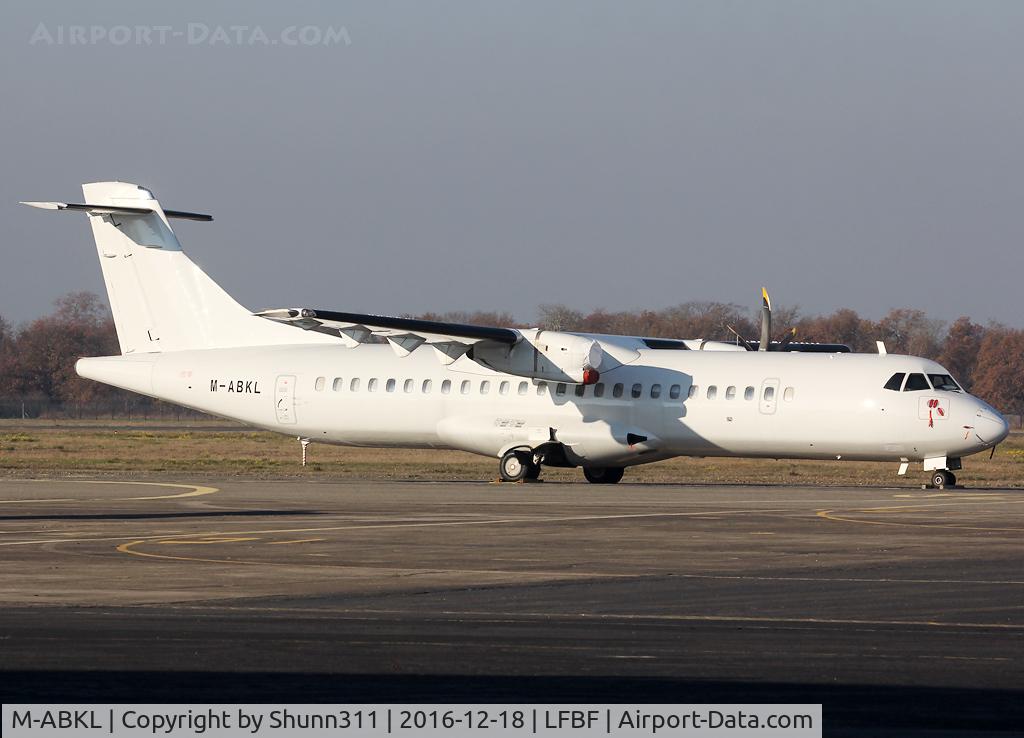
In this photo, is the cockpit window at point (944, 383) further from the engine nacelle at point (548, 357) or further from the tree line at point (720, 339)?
the tree line at point (720, 339)

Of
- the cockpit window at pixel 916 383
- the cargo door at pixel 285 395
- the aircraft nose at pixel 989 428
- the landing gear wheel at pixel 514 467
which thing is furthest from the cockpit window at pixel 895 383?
the cargo door at pixel 285 395

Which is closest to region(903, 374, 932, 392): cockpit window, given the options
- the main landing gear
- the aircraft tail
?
the main landing gear

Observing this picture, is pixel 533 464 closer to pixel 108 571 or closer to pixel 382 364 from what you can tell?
pixel 382 364

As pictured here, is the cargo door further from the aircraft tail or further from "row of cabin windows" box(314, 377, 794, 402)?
the aircraft tail

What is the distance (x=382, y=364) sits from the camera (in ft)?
123

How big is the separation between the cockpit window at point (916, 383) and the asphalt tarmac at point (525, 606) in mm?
6461

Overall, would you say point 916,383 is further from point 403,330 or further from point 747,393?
point 403,330

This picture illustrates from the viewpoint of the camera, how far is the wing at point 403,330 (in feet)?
109

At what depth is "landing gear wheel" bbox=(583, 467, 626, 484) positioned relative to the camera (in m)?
36.9

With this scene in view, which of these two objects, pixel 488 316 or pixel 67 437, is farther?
pixel 488 316

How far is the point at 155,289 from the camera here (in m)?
39.4

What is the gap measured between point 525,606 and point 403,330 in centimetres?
2135

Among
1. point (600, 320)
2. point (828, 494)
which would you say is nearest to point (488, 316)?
point (600, 320)

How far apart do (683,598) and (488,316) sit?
115344 millimetres
